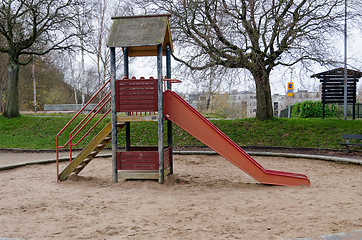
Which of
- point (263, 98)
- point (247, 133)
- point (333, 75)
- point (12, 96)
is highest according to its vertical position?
point (333, 75)

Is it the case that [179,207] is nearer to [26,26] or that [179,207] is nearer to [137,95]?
[137,95]

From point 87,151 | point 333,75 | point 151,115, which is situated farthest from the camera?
point 333,75

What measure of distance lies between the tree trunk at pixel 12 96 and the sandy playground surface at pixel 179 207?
40.4 feet

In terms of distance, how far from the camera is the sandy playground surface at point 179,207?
14.9 ft

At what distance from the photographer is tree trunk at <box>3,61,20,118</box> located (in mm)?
20562

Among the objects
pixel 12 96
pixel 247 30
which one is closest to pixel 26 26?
pixel 12 96

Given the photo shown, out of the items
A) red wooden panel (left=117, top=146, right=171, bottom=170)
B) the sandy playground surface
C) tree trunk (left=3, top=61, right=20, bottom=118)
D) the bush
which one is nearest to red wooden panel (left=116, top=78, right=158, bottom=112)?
red wooden panel (left=117, top=146, right=171, bottom=170)

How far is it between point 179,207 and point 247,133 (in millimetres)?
11072

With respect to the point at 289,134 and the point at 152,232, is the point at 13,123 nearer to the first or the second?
the point at 289,134

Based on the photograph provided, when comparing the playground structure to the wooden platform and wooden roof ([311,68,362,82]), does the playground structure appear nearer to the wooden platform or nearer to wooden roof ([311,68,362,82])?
the wooden platform

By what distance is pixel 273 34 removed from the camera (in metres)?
15.5

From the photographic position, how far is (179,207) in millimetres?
5945

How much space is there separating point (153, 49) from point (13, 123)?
13.4 metres

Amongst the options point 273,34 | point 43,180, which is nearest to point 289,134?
point 273,34
